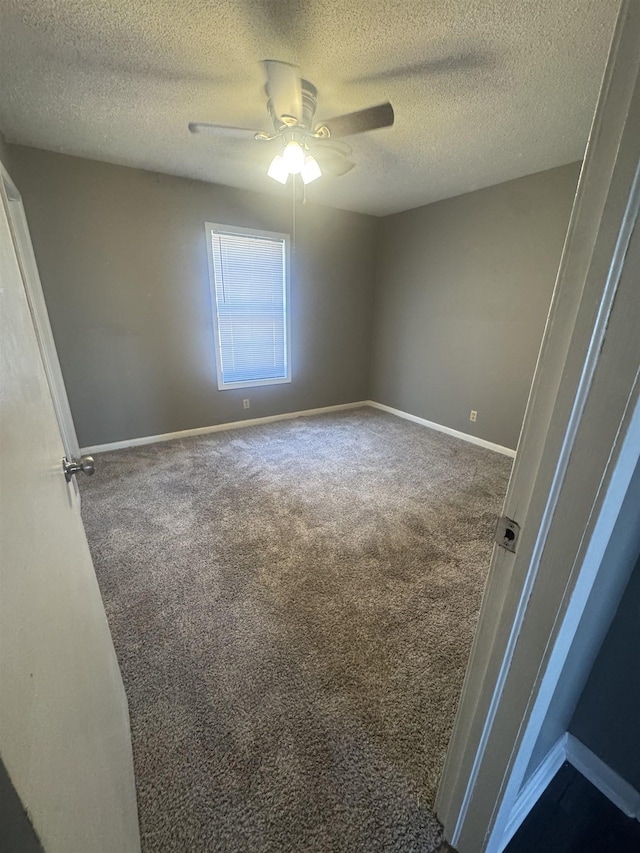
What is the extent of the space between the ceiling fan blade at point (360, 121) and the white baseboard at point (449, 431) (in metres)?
2.55

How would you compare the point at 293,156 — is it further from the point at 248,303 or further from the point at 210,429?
the point at 210,429

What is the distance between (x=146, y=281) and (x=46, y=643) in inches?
133

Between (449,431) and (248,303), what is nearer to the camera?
(248,303)

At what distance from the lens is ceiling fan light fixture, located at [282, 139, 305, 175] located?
1.93m

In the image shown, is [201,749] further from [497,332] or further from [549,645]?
[497,332]

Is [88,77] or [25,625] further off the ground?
[88,77]

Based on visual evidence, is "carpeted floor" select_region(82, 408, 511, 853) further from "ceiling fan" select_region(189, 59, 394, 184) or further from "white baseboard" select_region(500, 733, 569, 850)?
"ceiling fan" select_region(189, 59, 394, 184)

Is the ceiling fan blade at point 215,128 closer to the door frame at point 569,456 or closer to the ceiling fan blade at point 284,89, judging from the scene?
the ceiling fan blade at point 284,89

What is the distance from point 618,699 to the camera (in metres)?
0.96

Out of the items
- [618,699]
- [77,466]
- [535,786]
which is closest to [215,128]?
[77,466]

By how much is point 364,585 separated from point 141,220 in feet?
11.2

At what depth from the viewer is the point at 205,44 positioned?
1.53 m

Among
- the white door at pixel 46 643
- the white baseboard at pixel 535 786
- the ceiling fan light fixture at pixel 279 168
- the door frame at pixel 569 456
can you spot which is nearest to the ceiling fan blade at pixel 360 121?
the ceiling fan light fixture at pixel 279 168

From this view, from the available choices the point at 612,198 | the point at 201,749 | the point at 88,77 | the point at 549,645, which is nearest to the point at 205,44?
the point at 88,77
